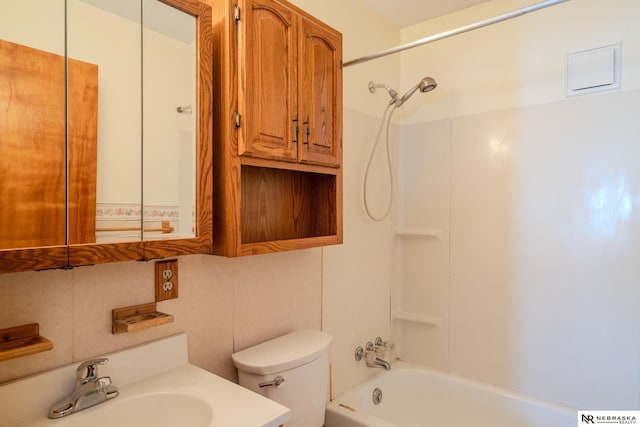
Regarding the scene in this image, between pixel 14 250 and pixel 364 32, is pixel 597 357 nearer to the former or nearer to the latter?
pixel 364 32

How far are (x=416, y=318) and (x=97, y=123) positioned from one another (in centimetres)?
202

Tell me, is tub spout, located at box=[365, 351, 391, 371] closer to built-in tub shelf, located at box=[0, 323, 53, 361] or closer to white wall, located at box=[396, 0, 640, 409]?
white wall, located at box=[396, 0, 640, 409]

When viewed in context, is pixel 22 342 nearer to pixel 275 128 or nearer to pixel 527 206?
pixel 275 128

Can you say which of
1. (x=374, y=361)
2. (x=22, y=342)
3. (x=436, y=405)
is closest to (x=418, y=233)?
(x=374, y=361)

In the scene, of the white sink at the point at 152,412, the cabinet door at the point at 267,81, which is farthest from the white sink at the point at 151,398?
the cabinet door at the point at 267,81

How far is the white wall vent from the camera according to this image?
1.75m

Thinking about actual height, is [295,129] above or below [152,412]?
above

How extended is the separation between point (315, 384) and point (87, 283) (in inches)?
34.1

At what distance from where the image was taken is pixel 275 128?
126cm

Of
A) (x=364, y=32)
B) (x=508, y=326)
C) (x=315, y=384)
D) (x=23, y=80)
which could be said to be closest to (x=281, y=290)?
(x=315, y=384)

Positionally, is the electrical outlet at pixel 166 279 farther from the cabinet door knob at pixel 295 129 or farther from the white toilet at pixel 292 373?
the cabinet door knob at pixel 295 129

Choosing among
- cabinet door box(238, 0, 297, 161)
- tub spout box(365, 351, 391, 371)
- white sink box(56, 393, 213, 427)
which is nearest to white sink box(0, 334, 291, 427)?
white sink box(56, 393, 213, 427)

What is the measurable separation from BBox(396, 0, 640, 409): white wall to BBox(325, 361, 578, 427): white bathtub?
0.30ft

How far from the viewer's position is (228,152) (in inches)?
45.4
